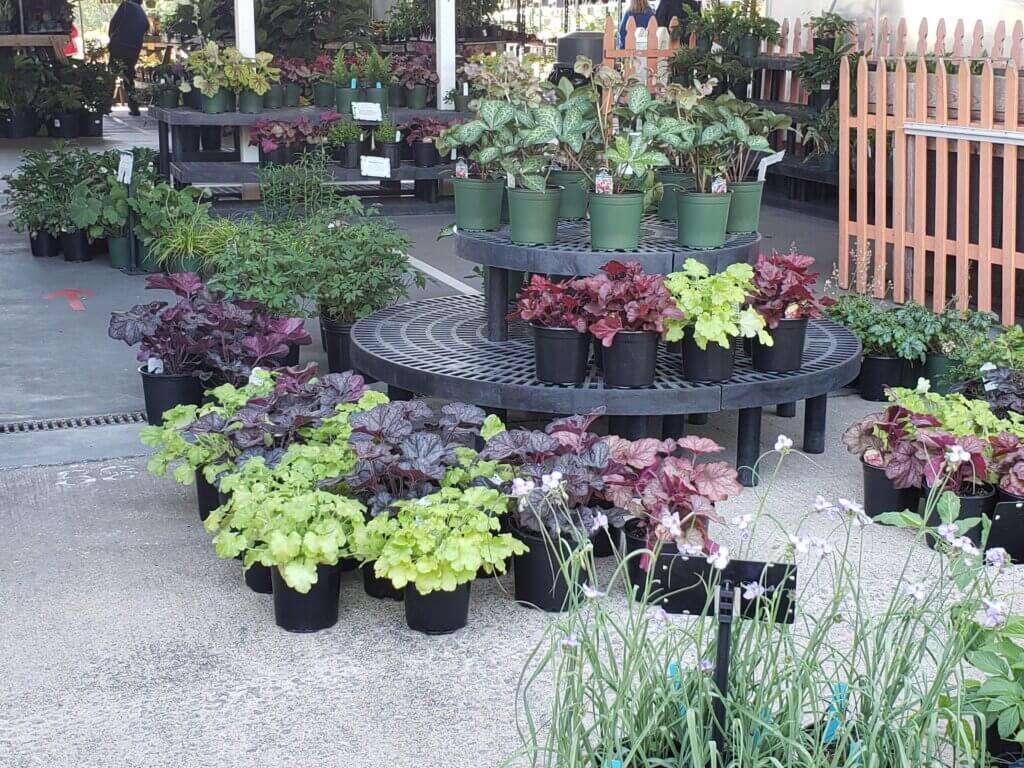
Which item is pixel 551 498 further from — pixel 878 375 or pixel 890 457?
pixel 878 375

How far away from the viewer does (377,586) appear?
146 inches

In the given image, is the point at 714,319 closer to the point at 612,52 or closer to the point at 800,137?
the point at 800,137

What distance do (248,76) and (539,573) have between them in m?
7.90

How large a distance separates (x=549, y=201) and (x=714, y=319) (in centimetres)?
84

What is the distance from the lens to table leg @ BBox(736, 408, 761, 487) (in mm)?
4602

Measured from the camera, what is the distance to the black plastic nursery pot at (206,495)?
13.7 feet

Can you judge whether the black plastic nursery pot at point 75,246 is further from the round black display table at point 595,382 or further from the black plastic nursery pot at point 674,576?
the black plastic nursery pot at point 674,576

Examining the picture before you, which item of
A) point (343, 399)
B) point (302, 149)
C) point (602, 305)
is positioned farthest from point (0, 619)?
point (302, 149)

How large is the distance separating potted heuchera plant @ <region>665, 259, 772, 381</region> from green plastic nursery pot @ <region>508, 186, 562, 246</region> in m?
0.60

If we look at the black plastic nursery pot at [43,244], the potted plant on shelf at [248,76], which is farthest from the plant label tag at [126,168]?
A: the potted plant on shelf at [248,76]

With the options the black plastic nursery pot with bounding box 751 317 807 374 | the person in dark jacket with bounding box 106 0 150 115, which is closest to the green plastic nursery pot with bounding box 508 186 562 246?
the black plastic nursery pot with bounding box 751 317 807 374

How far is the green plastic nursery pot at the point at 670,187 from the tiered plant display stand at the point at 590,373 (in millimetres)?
59

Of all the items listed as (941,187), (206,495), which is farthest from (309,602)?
(941,187)

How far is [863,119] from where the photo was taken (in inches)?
290
